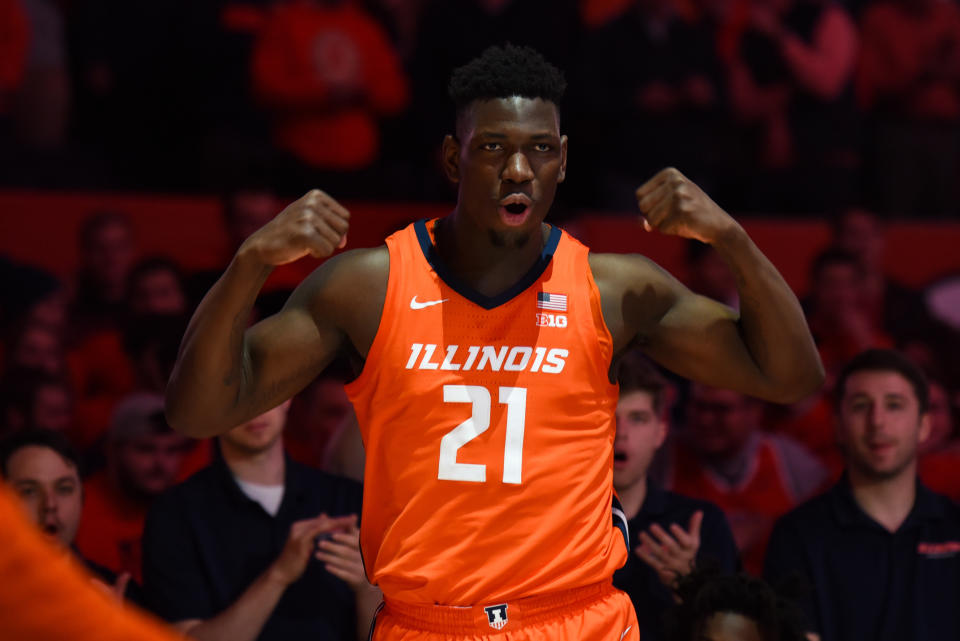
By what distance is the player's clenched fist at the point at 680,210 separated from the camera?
2.45m

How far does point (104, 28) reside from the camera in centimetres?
643

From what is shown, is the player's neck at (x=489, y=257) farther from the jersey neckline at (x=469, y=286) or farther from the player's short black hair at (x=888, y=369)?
the player's short black hair at (x=888, y=369)

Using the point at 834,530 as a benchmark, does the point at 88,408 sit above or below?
above

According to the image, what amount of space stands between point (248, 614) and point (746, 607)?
1.35 meters

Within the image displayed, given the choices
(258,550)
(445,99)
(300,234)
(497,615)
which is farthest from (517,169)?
(445,99)

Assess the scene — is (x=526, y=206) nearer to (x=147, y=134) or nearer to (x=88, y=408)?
(x=88, y=408)

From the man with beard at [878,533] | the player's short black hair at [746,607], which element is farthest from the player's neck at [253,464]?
the man with beard at [878,533]

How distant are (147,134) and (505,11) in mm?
1947

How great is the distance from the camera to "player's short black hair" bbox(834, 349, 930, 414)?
4105 mm

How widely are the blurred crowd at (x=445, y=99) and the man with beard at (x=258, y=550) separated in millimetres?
2512

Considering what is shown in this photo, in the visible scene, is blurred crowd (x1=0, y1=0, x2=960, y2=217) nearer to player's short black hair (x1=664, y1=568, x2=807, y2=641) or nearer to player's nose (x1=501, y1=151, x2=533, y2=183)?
player's short black hair (x1=664, y1=568, x2=807, y2=641)

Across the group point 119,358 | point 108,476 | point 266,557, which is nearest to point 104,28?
point 119,358

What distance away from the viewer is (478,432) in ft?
8.10

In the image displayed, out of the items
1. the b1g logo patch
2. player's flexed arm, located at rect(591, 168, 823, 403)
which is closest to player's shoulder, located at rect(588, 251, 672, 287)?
player's flexed arm, located at rect(591, 168, 823, 403)
